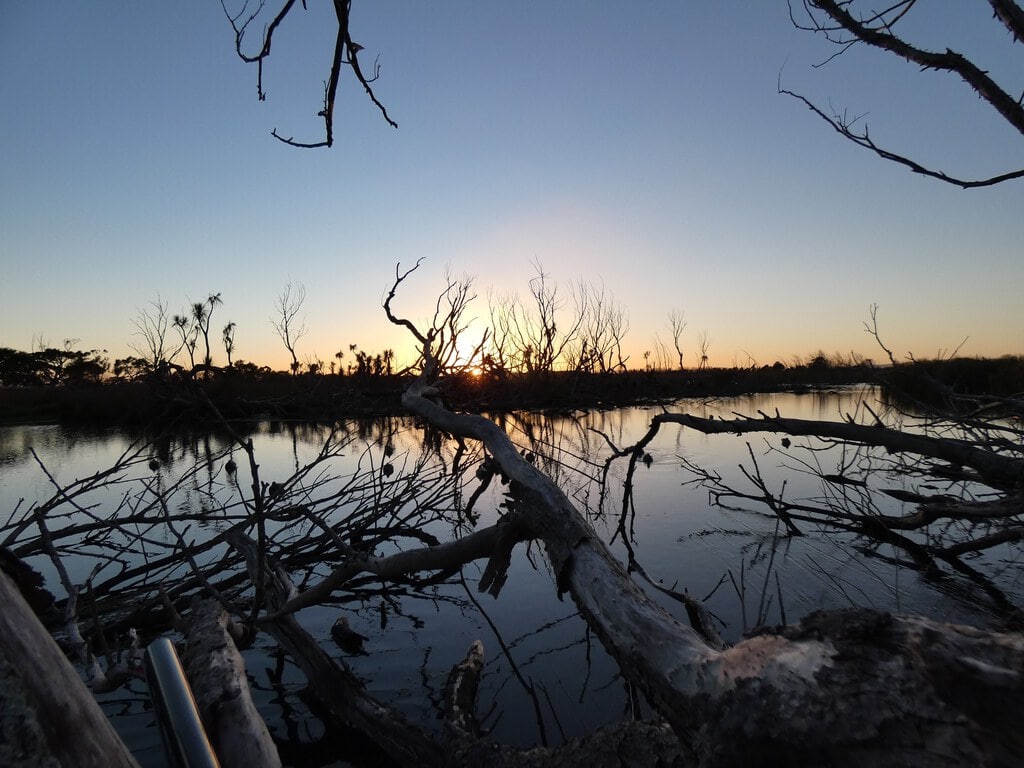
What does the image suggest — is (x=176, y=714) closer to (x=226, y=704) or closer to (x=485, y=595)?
(x=226, y=704)

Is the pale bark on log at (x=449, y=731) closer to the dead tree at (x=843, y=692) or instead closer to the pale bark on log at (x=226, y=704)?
the dead tree at (x=843, y=692)

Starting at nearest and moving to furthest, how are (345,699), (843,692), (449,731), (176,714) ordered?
(176,714)
(843,692)
(449,731)
(345,699)

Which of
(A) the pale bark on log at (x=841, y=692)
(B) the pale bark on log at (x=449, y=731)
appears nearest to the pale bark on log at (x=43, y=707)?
(A) the pale bark on log at (x=841, y=692)

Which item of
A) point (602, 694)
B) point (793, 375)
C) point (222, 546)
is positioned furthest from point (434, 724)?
point (793, 375)

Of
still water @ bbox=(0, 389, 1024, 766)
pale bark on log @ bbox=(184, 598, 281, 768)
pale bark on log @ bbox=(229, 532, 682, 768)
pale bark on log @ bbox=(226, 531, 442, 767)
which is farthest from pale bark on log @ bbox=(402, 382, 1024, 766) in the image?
pale bark on log @ bbox=(226, 531, 442, 767)

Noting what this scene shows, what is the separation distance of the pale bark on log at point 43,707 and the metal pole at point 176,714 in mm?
57

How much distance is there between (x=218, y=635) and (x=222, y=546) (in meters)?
4.04

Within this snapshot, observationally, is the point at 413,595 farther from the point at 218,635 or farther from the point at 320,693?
the point at 218,635

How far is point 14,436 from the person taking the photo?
59.5ft

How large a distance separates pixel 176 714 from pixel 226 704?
882mm

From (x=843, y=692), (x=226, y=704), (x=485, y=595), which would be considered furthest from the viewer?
(x=485, y=595)

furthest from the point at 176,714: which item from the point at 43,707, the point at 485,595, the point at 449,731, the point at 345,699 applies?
the point at 485,595

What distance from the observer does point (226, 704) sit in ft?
5.06

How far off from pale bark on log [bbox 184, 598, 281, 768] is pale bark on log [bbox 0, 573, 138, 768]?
0.76m
